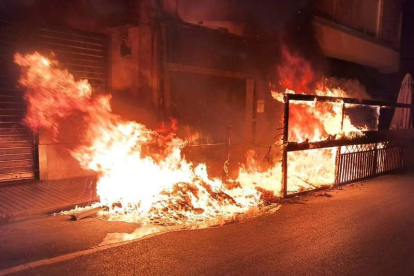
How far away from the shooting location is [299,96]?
8.02 metres

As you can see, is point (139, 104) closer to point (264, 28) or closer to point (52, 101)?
point (52, 101)

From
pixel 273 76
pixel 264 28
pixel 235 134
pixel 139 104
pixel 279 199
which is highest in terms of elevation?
pixel 264 28

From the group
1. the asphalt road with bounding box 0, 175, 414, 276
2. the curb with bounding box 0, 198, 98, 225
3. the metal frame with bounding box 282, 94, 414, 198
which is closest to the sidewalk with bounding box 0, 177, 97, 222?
the curb with bounding box 0, 198, 98, 225

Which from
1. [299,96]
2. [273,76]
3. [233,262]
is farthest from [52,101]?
[273,76]

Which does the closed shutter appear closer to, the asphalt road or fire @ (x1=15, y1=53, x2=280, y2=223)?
fire @ (x1=15, y1=53, x2=280, y2=223)

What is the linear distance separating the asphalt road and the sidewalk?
0.41m

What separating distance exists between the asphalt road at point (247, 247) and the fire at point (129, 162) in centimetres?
86

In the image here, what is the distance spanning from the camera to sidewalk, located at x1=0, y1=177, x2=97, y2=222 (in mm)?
A: 6547

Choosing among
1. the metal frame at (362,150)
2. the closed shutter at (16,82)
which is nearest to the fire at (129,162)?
the closed shutter at (16,82)

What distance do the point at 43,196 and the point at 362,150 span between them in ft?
27.8

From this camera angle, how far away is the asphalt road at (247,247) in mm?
4402

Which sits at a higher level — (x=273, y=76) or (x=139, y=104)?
(x=273, y=76)

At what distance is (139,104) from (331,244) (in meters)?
6.58

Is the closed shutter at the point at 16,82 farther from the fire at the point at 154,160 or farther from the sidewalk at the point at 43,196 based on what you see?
the sidewalk at the point at 43,196
